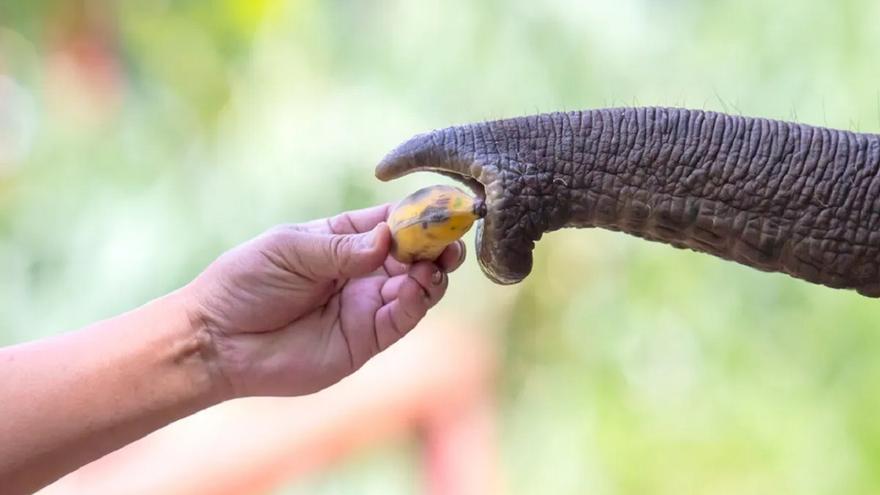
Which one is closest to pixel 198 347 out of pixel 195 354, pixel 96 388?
pixel 195 354

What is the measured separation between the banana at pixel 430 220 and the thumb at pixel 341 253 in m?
0.02

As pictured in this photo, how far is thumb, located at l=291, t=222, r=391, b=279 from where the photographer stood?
0.81 metres

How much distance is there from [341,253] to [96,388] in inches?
12.8

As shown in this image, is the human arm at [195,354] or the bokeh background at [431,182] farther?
the bokeh background at [431,182]

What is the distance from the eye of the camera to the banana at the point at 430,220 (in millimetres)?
743

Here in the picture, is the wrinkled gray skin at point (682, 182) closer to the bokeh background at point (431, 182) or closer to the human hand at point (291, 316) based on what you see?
the human hand at point (291, 316)

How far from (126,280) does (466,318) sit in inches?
24.0

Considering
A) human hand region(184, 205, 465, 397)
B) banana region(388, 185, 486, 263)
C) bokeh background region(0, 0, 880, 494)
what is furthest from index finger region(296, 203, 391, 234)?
bokeh background region(0, 0, 880, 494)

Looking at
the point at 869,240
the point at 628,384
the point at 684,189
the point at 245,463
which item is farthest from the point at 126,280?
the point at 869,240

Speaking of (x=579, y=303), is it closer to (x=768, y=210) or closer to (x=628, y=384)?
(x=628, y=384)

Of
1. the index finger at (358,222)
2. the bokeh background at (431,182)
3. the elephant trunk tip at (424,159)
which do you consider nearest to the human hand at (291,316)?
the index finger at (358,222)

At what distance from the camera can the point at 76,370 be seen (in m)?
0.95

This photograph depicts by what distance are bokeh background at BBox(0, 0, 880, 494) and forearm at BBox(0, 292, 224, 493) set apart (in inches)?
24.8

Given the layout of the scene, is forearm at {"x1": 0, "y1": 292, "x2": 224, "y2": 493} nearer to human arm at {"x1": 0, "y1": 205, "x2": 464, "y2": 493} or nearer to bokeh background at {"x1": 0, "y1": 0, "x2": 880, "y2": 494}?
human arm at {"x1": 0, "y1": 205, "x2": 464, "y2": 493}
